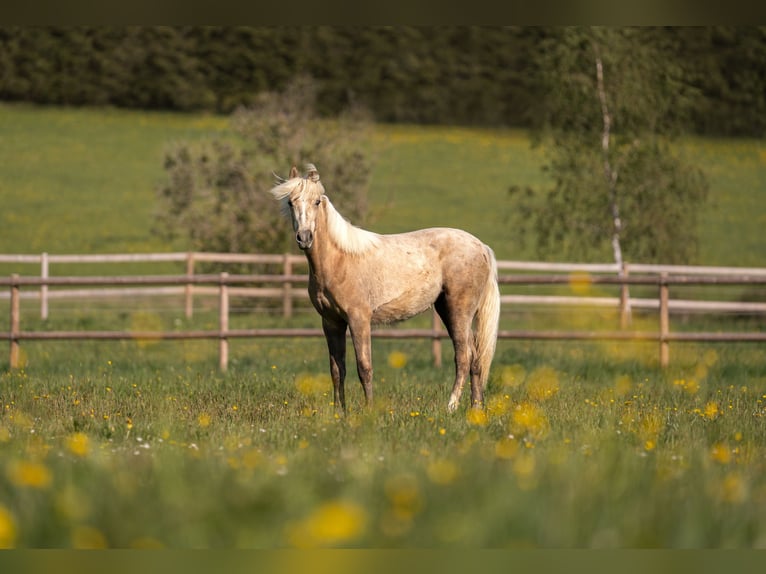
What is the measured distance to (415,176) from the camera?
1716 inches

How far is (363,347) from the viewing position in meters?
7.83

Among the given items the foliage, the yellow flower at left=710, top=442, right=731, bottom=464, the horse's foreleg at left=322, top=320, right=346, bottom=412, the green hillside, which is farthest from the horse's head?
the green hillside

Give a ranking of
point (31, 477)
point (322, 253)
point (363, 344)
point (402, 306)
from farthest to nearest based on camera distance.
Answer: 1. point (402, 306)
2. point (363, 344)
3. point (322, 253)
4. point (31, 477)

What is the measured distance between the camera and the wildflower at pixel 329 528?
2.65m

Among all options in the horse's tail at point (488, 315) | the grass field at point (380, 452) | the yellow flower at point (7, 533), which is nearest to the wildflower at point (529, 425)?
the grass field at point (380, 452)

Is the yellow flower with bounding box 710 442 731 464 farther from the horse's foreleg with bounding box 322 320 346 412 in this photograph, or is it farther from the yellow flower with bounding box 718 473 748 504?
the horse's foreleg with bounding box 322 320 346 412

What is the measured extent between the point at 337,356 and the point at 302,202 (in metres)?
1.45

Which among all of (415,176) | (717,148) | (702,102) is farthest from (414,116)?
(702,102)

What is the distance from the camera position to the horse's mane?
7.25 m

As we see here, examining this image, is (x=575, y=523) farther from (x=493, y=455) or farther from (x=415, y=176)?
(x=415, y=176)

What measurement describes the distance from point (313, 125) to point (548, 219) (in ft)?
20.3

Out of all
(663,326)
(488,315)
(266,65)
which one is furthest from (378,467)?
(266,65)

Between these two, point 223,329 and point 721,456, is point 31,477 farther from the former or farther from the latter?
point 223,329

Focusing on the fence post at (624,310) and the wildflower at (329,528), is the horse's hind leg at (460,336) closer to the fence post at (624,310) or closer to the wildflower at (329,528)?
the wildflower at (329,528)
